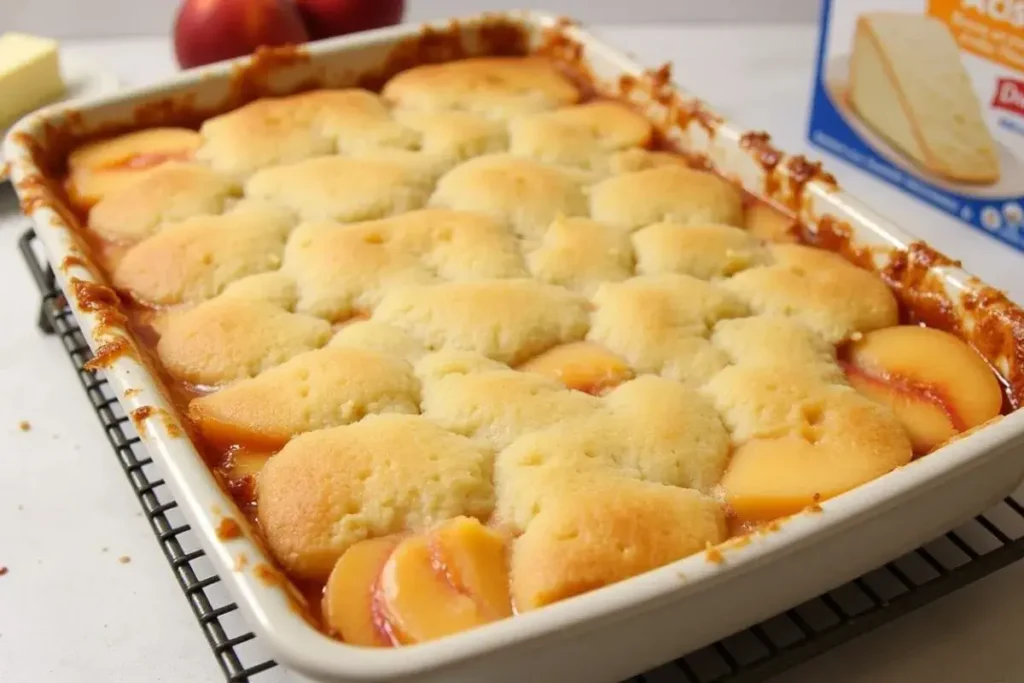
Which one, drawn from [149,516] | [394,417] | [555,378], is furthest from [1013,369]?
Result: [149,516]

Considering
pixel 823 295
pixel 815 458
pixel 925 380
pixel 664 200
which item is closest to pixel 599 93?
pixel 664 200

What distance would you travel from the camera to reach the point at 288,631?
71cm

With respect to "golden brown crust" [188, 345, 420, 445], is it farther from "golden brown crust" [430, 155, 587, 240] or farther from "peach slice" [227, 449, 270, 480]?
"golden brown crust" [430, 155, 587, 240]

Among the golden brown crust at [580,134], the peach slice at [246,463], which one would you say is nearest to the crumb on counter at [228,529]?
the peach slice at [246,463]

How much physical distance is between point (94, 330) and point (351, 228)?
34 centimetres

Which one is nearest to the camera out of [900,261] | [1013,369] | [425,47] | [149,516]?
[149,516]

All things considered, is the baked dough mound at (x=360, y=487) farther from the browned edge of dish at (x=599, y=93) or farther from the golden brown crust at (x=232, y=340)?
the golden brown crust at (x=232, y=340)

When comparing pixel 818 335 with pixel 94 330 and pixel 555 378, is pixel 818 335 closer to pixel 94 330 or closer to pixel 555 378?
pixel 555 378

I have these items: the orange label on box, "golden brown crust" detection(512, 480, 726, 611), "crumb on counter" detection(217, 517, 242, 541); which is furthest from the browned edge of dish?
the orange label on box

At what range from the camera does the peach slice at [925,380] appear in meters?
1.01

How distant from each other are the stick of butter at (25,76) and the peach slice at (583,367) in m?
1.19

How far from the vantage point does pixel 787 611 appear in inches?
36.2

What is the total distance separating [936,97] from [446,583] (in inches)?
45.1

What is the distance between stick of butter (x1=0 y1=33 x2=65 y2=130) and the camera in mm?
1773
